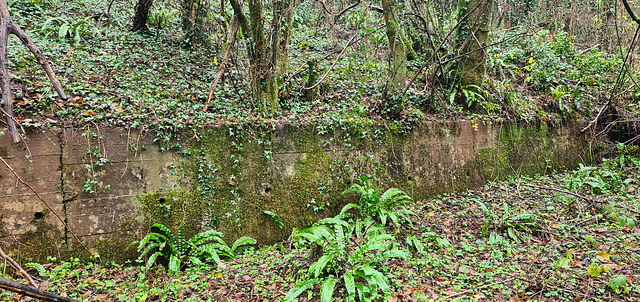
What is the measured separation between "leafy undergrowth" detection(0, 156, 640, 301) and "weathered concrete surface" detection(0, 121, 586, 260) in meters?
0.47

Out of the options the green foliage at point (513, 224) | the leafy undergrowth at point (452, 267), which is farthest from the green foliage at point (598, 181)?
the green foliage at point (513, 224)

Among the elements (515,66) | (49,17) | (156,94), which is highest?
(49,17)

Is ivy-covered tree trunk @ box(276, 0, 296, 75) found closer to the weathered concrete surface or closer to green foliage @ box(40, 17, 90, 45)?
the weathered concrete surface

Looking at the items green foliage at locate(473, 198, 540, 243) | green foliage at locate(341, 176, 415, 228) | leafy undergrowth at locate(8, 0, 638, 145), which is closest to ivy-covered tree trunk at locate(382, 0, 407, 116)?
leafy undergrowth at locate(8, 0, 638, 145)

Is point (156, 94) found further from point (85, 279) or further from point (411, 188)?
point (411, 188)

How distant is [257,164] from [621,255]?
→ 180 inches

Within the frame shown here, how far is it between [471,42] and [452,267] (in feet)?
16.1

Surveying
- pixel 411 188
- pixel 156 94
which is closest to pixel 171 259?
pixel 156 94

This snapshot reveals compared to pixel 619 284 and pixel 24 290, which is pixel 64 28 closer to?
pixel 24 290

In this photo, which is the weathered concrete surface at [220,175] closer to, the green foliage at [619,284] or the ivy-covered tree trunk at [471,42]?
the ivy-covered tree trunk at [471,42]

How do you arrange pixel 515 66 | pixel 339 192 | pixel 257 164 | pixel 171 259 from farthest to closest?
pixel 515 66, pixel 339 192, pixel 257 164, pixel 171 259

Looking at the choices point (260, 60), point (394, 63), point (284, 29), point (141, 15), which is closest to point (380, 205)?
point (394, 63)

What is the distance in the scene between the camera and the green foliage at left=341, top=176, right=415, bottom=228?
479 cm

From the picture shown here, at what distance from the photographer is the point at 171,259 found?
3939mm
